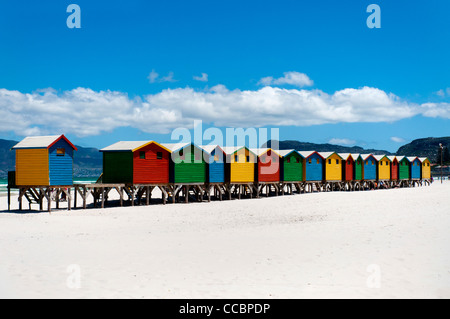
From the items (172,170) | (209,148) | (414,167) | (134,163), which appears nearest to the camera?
(134,163)

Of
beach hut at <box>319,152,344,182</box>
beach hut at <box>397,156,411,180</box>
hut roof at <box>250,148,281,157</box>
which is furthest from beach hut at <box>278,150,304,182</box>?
beach hut at <box>397,156,411,180</box>

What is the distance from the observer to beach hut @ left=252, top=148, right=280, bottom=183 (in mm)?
38562

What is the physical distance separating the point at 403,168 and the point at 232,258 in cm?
5370

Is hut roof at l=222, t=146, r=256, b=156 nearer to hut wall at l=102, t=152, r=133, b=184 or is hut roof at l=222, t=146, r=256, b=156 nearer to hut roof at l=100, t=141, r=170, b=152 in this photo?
hut roof at l=100, t=141, r=170, b=152

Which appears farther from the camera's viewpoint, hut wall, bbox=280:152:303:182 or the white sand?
hut wall, bbox=280:152:303:182

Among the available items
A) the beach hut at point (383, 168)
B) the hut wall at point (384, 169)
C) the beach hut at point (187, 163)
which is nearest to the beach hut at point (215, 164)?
the beach hut at point (187, 163)

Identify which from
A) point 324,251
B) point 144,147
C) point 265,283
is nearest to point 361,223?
point 324,251

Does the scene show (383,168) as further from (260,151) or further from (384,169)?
(260,151)

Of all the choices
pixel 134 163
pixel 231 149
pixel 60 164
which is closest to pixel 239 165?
pixel 231 149

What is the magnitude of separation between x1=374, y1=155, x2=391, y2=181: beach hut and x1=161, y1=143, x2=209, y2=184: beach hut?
28284mm

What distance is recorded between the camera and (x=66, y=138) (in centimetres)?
2638

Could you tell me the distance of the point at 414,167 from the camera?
6225 centimetres
